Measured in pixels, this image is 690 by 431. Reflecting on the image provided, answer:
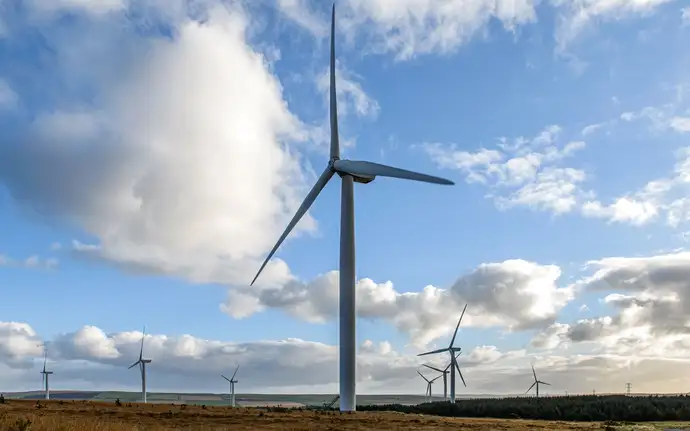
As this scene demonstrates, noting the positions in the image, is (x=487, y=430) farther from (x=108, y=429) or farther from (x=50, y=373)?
(x=50, y=373)

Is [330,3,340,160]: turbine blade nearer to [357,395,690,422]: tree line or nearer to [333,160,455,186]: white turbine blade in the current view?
[333,160,455,186]: white turbine blade

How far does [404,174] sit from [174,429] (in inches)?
1559

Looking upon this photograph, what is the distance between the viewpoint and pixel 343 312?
63.4 meters

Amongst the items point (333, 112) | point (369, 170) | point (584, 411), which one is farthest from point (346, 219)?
point (584, 411)

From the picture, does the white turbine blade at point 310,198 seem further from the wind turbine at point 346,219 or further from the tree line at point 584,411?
the tree line at point 584,411

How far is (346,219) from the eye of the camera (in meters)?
67.4

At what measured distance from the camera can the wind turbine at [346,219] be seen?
206 feet

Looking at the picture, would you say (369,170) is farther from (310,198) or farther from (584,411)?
(584,411)

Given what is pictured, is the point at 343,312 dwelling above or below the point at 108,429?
above

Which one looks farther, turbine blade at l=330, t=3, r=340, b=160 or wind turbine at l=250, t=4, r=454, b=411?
turbine blade at l=330, t=3, r=340, b=160

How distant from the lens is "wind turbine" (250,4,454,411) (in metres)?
62.8

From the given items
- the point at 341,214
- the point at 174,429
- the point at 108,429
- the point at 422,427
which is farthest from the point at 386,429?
the point at 341,214

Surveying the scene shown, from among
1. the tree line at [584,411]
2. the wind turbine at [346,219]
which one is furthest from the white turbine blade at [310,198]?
the tree line at [584,411]

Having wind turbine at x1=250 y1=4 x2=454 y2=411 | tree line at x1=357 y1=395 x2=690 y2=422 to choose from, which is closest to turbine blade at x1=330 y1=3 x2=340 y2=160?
wind turbine at x1=250 y1=4 x2=454 y2=411
